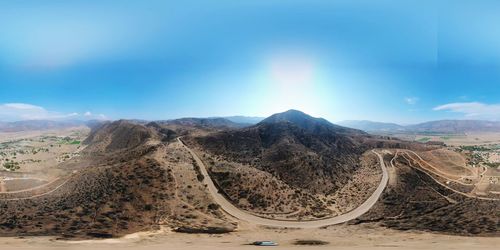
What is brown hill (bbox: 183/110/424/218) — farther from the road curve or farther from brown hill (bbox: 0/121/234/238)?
brown hill (bbox: 0/121/234/238)

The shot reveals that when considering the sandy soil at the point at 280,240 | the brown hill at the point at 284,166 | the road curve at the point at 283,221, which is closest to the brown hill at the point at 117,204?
the road curve at the point at 283,221

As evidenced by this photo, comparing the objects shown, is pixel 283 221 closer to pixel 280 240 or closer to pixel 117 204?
pixel 280 240

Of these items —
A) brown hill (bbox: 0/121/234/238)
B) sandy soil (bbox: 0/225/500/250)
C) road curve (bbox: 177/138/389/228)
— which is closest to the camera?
sandy soil (bbox: 0/225/500/250)

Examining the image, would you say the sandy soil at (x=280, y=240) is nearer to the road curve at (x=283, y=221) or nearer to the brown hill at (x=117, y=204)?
the road curve at (x=283, y=221)

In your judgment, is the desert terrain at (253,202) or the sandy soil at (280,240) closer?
the sandy soil at (280,240)

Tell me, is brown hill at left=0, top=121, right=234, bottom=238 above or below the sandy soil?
above

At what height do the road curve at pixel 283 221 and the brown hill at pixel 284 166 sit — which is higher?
the brown hill at pixel 284 166

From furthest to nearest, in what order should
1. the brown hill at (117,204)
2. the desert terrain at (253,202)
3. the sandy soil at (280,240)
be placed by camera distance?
1. the brown hill at (117,204)
2. the desert terrain at (253,202)
3. the sandy soil at (280,240)

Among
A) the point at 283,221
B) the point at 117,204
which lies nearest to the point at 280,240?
the point at 283,221

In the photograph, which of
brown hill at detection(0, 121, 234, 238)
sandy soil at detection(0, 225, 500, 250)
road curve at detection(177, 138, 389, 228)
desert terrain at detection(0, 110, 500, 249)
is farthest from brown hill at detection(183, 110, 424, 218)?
sandy soil at detection(0, 225, 500, 250)

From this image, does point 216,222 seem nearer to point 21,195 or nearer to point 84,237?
point 84,237
